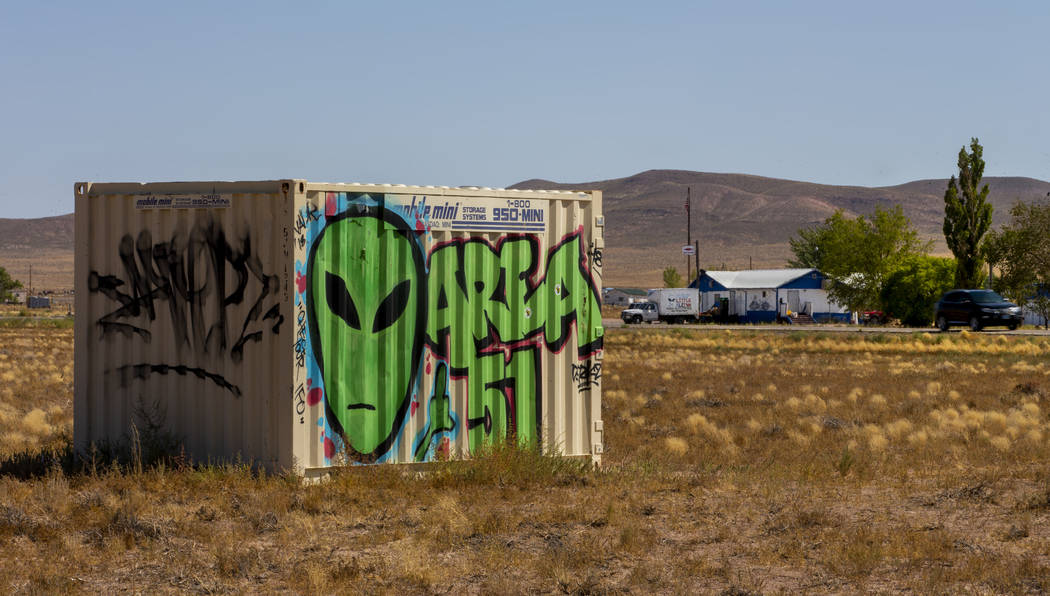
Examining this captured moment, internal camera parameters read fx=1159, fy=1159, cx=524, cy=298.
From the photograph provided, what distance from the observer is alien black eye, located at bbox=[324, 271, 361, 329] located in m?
10.0

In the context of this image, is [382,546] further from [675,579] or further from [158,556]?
[675,579]

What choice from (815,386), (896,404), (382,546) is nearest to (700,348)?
(815,386)

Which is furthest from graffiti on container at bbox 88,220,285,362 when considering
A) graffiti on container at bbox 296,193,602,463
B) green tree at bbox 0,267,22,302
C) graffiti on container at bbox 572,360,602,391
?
green tree at bbox 0,267,22,302

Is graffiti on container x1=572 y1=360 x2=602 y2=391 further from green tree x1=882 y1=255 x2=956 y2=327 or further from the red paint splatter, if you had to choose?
green tree x1=882 y1=255 x2=956 y2=327

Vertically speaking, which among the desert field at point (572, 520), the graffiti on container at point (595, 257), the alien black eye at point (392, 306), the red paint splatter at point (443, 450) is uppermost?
the graffiti on container at point (595, 257)

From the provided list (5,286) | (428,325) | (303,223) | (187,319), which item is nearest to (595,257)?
(428,325)

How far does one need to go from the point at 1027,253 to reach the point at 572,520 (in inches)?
2458

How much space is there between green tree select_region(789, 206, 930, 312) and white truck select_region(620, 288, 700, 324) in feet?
31.6

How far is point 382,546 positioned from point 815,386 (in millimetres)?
17907

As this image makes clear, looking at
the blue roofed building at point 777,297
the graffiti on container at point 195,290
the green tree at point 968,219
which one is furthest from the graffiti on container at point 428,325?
the blue roofed building at point 777,297

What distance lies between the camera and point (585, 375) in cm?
1134

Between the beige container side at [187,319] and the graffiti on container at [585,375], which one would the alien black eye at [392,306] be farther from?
the graffiti on container at [585,375]

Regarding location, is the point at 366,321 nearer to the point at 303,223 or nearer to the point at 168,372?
the point at 303,223

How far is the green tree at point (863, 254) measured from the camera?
3059 inches
